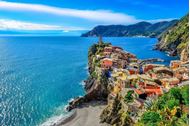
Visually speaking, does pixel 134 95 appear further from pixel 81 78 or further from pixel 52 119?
pixel 81 78

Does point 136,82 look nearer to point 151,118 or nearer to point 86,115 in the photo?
point 86,115

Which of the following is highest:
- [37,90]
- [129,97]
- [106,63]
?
[106,63]

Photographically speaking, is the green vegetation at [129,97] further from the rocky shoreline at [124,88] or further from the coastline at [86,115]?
the coastline at [86,115]

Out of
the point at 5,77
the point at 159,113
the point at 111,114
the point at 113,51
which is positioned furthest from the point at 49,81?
the point at 159,113

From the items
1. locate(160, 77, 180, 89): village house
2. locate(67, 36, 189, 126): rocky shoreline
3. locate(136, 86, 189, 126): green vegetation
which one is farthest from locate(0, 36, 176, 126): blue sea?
locate(136, 86, 189, 126): green vegetation

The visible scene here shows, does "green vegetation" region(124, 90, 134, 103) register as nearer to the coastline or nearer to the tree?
the coastline

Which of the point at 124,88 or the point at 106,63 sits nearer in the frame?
the point at 124,88

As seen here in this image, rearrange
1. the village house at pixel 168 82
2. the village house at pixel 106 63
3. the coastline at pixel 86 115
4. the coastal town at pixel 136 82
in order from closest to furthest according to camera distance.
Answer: the coastal town at pixel 136 82 → the coastline at pixel 86 115 → the village house at pixel 168 82 → the village house at pixel 106 63

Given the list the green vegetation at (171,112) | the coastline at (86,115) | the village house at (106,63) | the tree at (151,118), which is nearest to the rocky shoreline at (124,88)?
the village house at (106,63)

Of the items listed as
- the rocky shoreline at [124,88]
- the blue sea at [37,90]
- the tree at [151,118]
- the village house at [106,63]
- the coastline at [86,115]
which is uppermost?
the village house at [106,63]


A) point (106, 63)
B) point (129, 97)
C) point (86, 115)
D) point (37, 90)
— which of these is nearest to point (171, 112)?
point (129, 97)

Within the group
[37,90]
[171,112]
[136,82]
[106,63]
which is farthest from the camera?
[106,63]
